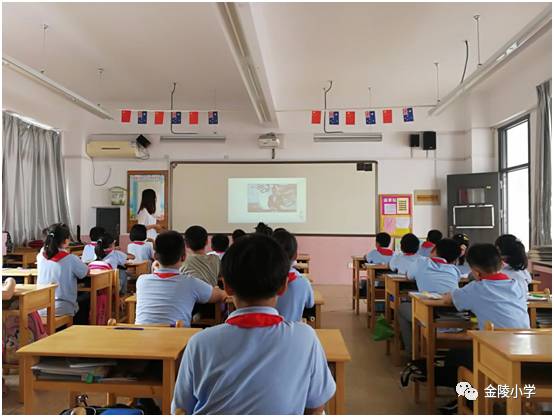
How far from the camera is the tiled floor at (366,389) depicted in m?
2.60

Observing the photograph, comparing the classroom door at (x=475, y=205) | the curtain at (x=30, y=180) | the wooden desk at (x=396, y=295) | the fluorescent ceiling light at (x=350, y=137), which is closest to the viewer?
the wooden desk at (x=396, y=295)

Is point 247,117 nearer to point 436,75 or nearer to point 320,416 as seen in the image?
point 436,75

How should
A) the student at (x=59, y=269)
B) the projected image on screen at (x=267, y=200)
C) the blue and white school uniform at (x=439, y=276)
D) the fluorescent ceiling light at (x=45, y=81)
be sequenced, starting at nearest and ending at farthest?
the blue and white school uniform at (x=439, y=276)
the student at (x=59, y=269)
the fluorescent ceiling light at (x=45, y=81)
the projected image on screen at (x=267, y=200)

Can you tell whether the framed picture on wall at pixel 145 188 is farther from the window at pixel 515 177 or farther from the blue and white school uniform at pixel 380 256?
the window at pixel 515 177

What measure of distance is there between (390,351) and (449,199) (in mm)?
4060

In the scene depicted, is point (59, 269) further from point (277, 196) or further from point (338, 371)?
point (277, 196)

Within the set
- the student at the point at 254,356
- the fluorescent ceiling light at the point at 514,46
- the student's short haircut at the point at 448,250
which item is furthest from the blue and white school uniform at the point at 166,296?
the fluorescent ceiling light at the point at 514,46

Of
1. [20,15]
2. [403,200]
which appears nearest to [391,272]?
[403,200]

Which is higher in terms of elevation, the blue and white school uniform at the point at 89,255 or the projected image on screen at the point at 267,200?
the projected image on screen at the point at 267,200

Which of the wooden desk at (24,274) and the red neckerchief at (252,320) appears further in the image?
the wooden desk at (24,274)

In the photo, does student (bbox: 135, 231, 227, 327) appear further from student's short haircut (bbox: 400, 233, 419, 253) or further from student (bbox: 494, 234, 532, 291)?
student's short haircut (bbox: 400, 233, 419, 253)

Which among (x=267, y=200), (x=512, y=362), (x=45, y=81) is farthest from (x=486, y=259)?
(x=267, y=200)

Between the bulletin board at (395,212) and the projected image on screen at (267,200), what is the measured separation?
1.40 metres

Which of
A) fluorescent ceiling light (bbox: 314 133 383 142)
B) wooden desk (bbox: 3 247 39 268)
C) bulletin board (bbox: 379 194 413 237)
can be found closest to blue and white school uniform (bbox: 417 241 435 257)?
bulletin board (bbox: 379 194 413 237)
